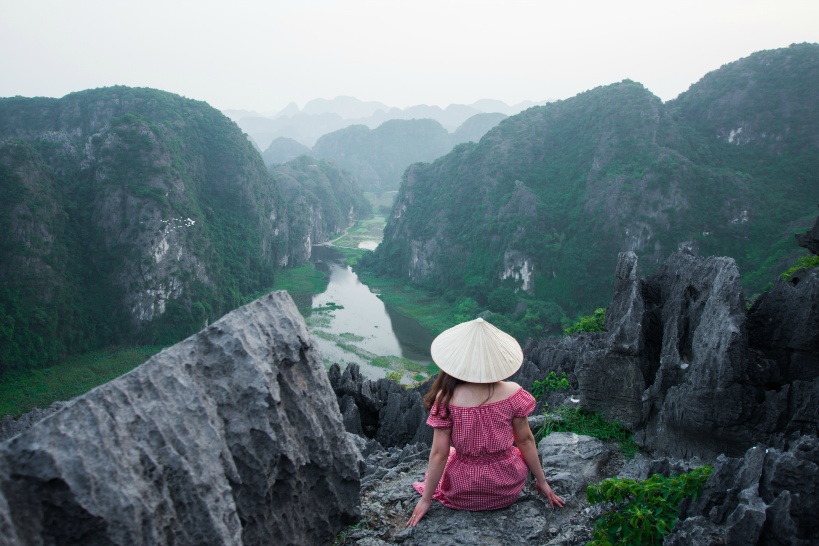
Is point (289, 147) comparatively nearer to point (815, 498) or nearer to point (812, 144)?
point (812, 144)

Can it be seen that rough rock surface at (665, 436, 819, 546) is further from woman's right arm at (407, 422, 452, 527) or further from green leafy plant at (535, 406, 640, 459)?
green leafy plant at (535, 406, 640, 459)

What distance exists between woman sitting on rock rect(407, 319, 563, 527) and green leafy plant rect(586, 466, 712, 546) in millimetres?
590

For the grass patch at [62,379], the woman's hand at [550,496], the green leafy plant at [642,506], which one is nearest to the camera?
the green leafy plant at [642,506]

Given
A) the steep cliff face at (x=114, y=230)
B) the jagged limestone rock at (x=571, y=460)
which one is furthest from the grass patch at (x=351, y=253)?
the jagged limestone rock at (x=571, y=460)

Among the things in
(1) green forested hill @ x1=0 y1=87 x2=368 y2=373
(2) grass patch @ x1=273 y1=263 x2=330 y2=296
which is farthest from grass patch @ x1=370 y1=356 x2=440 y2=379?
(2) grass patch @ x1=273 y1=263 x2=330 y2=296

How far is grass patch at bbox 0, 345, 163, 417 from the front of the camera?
28641 millimetres

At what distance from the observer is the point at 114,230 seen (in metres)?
44.1

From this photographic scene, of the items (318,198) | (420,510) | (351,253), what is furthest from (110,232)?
(318,198)

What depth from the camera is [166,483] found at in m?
3.02

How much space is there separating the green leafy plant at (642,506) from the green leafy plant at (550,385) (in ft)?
16.8

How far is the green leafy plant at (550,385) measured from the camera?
9195mm

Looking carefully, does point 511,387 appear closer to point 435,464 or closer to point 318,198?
point 435,464

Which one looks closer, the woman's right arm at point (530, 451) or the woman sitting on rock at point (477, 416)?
the woman sitting on rock at point (477, 416)

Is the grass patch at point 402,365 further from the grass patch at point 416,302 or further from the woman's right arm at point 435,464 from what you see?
the woman's right arm at point 435,464
